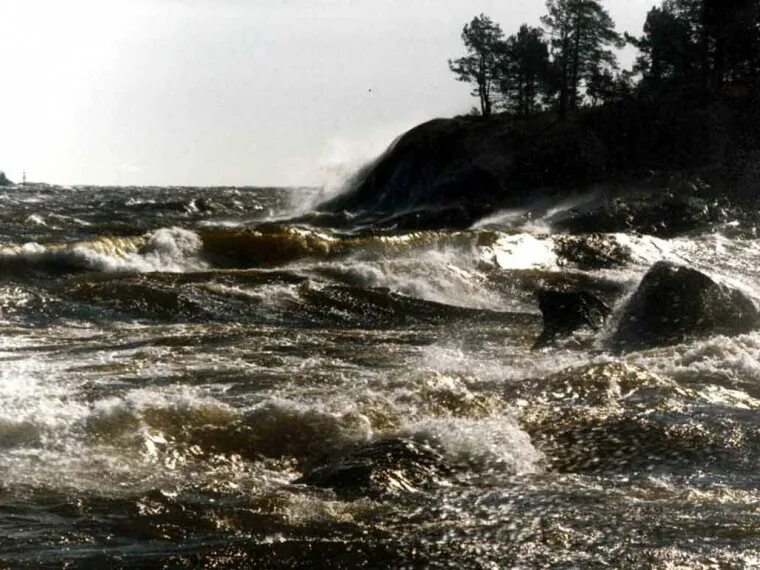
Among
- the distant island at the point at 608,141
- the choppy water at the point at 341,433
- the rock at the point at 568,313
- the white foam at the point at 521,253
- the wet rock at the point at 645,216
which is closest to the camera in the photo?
the choppy water at the point at 341,433

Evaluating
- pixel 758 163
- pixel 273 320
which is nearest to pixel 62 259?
pixel 273 320

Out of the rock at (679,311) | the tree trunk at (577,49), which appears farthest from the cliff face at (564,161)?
the rock at (679,311)

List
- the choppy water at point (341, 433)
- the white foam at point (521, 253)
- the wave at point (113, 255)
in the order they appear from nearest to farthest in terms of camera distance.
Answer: the choppy water at point (341, 433) < the wave at point (113, 255) < the white foam at point (521, 253)

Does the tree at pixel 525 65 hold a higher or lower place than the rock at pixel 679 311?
higher

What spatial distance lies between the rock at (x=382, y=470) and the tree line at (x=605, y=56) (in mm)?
45619

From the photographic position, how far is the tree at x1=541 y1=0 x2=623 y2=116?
5697cm

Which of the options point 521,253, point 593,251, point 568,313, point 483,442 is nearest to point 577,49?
point 593,251

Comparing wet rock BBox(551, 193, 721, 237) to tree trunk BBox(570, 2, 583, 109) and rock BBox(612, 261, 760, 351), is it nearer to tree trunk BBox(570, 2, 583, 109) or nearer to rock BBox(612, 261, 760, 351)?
rock BBox(612, 261, 760, 351)

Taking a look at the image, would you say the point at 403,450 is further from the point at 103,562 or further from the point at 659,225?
the point at 659,225

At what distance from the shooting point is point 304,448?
Result: 7730mm

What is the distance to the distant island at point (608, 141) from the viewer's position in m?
39.4

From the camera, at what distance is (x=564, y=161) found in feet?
148

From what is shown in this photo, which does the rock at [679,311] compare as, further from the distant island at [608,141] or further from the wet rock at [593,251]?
the distant island at [608,141]

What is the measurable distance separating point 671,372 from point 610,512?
521 cm
